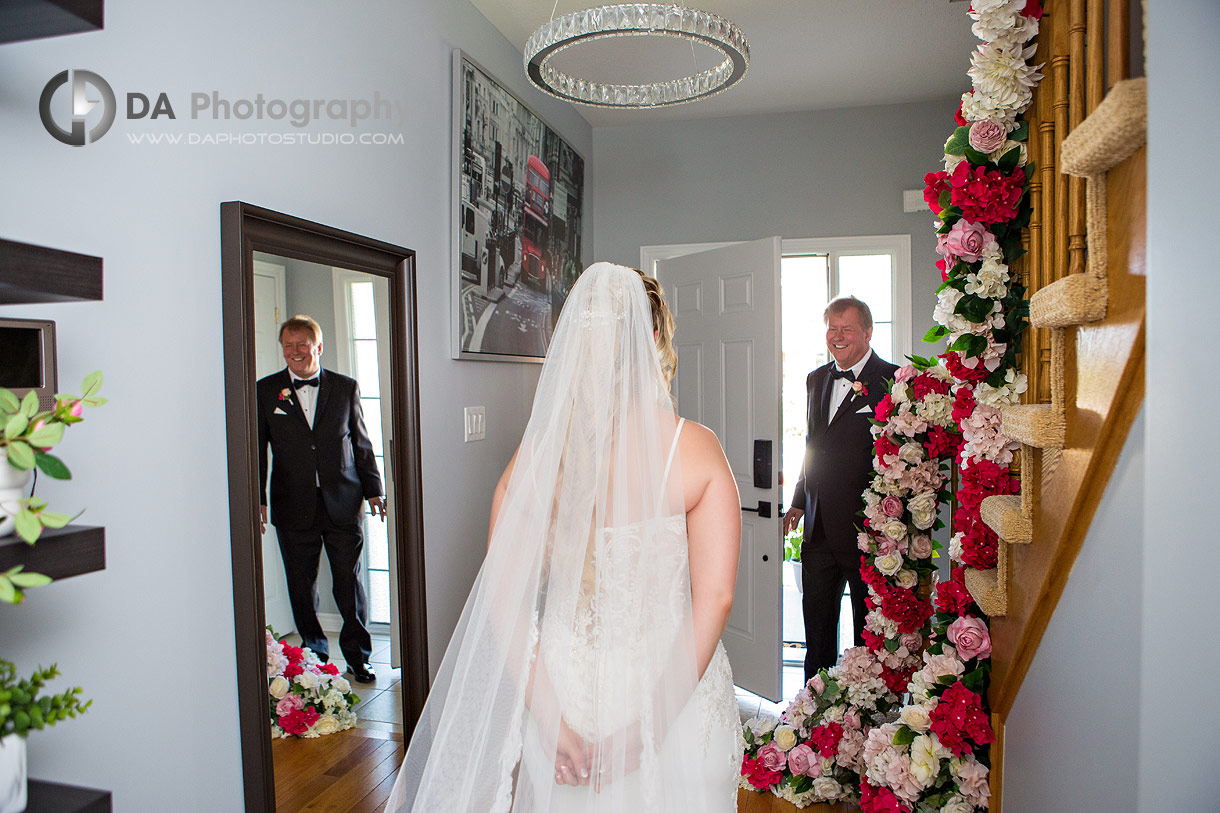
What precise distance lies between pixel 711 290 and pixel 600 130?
1305 millimetres

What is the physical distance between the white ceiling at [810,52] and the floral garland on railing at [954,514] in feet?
4.21

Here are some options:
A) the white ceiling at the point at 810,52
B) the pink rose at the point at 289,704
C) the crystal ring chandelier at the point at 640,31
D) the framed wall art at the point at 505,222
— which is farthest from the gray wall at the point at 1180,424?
the white ceiling at the point at 810,52

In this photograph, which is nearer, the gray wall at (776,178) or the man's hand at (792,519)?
the man's hand at (792,519)

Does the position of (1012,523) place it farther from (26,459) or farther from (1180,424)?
(26,459)

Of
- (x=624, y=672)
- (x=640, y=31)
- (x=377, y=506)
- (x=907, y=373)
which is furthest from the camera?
(x=907, y=373)

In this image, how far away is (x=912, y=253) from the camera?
411cm

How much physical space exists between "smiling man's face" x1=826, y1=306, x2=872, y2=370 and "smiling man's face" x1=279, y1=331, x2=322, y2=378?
228cm

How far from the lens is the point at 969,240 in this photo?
1684mm

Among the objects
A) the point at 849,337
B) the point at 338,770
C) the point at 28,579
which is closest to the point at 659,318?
the point at 28,579

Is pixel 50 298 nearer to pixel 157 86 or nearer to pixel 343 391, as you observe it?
pixel 157 86

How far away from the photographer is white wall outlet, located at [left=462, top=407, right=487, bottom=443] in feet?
9.51

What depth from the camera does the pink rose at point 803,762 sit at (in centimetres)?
271

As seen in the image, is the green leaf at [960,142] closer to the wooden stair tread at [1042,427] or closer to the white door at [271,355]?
the wooden stair tread at [1042,427]

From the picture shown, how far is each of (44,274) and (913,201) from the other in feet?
12.9
